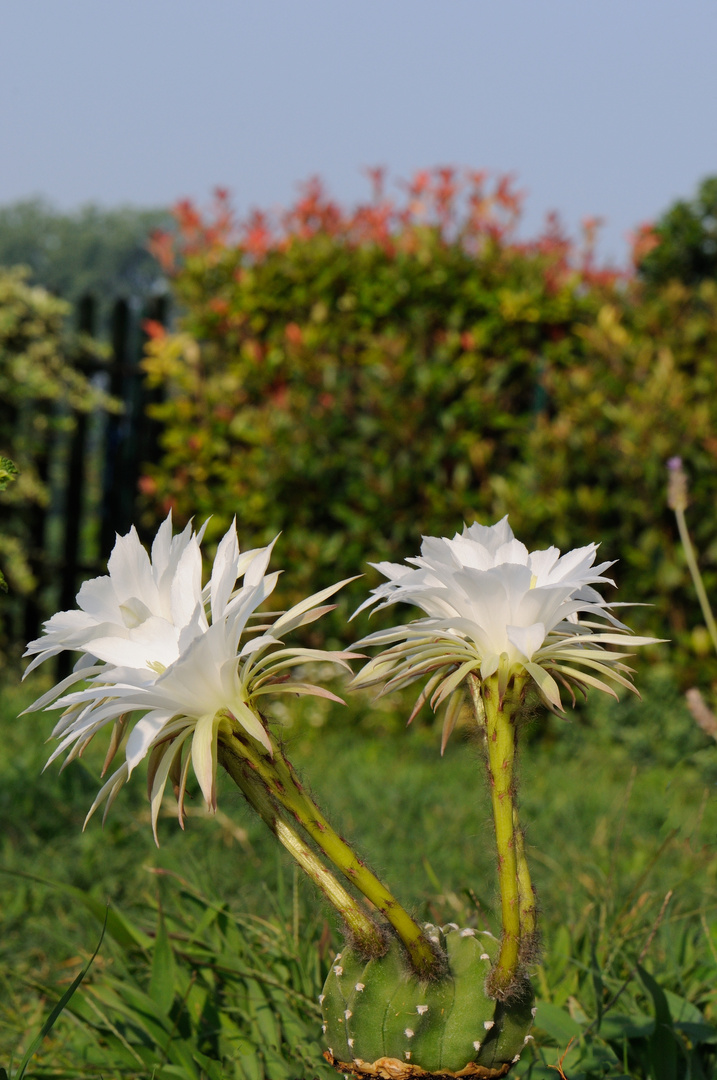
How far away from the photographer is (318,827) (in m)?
0.93

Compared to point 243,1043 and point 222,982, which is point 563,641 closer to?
point 243,1043

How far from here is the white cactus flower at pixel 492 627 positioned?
3.11ft

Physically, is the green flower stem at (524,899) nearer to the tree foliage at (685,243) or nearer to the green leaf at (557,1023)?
the green leaf at (557,1023)

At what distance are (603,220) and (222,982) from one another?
4.48m

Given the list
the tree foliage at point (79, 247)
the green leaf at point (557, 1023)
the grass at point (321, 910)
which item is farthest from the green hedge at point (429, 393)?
the tree foliage at point (79, 247)

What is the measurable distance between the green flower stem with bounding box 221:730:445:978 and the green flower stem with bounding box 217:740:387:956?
2cm

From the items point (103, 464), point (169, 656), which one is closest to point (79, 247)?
point (103, 464)

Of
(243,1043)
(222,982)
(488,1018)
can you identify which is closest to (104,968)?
(222,982)

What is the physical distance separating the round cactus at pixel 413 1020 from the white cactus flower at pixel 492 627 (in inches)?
10.0

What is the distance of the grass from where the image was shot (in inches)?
60.8

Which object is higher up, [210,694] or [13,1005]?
[210,694]

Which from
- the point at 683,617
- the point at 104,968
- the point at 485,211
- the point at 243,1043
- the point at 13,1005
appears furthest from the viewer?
the point at 485,211

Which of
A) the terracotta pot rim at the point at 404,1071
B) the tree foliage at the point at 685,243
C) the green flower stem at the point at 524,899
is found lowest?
the terracotta pot rim at the point at 404,1071

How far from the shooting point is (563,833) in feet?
10.9
